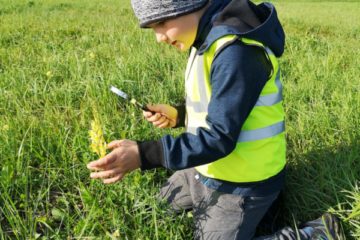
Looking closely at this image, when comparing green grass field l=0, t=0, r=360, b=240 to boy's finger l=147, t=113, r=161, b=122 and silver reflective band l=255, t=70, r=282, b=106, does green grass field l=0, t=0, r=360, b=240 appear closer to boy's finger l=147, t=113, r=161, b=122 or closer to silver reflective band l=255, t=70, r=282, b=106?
boy's finger l=147, t=113, r=161, b=122

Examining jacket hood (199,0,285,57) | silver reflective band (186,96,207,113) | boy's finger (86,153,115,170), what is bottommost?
boy's finger (86,153,115,170)

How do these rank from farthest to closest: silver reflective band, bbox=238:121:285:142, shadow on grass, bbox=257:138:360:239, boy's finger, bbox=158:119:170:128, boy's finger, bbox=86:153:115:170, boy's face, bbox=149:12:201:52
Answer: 1. boy's finger, bbox=158:119:170:128
2. shadow on grass, bbox=257:138:360:239
3. silver reflective band, bbox=238:121:285:142
4. boy's face, bbox=149:12:201:52
5. boy's finger, bbox=86:153:115:170

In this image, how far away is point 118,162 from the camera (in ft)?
4.80

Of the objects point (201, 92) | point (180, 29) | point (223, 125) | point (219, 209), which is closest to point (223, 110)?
point (223, 125)

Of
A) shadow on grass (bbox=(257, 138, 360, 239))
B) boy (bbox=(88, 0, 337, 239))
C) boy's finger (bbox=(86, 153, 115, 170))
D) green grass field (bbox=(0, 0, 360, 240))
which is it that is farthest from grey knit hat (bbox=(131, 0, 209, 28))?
shadow on grass (bbox=(257, 138, 360, 239))

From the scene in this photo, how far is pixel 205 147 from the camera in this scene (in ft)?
4.86

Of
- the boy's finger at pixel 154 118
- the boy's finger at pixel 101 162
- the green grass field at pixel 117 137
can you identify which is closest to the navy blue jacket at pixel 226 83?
the boy's finger at pixel 101 162

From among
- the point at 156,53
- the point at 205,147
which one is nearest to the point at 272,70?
the point at 205,147

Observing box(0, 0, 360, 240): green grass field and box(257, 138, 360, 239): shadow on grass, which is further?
box(257, 138, 360, 239): shadow on grass

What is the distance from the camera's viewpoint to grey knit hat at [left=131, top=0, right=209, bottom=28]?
57.8 inches

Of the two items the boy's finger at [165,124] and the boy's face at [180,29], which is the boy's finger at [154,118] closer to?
the boy's finger at [165,124]

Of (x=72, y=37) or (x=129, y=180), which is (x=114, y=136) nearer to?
(x=129, y=180)

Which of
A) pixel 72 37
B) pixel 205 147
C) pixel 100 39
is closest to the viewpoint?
pixel 205 147

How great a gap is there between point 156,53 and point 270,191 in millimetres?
1976
